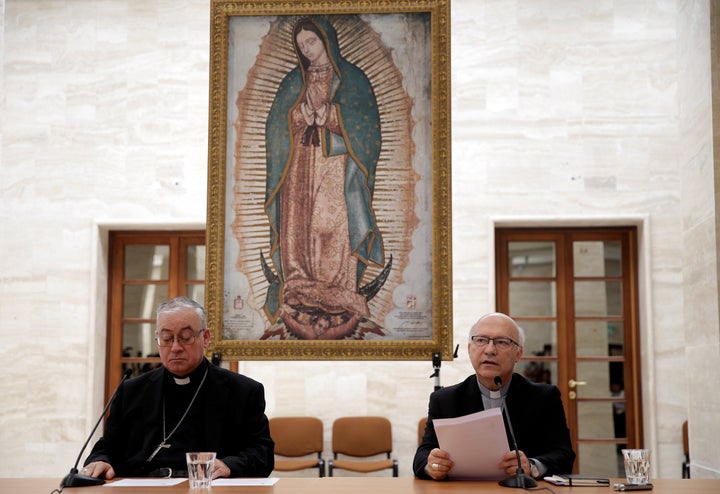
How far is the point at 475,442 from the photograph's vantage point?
11.2 feet

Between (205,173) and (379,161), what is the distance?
2877 mm

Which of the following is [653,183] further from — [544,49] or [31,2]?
[31,2]

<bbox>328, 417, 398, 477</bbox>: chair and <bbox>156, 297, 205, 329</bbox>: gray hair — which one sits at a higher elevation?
<bbox>156, 297, 205, 329</bbox>: gray hair

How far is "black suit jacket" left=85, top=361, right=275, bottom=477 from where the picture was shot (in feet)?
13.3

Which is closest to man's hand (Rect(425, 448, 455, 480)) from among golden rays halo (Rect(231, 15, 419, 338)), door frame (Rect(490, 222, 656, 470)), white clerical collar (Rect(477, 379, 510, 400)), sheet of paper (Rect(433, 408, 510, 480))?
sheet of paper (Rect(433, 408, 510, 480))

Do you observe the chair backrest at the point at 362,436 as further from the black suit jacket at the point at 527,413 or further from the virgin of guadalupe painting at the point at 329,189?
the black suit jacket at the point at 527,413

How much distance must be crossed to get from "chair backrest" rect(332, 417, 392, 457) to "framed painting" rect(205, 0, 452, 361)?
7.92 feet

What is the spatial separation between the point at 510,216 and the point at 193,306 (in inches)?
163

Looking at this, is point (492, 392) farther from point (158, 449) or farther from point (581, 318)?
point (581, 318)

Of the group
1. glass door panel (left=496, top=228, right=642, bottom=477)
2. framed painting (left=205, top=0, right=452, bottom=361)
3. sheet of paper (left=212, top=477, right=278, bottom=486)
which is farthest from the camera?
glass door panel (left=496, top=228, right=642, bottom=477)

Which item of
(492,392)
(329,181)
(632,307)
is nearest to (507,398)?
(492,392)

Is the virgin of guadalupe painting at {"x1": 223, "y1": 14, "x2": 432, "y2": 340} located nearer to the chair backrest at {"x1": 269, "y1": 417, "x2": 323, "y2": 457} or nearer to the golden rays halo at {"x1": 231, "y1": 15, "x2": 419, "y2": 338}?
the golden rays halo at {"x1": 231, "y1": 15, "x2": 419, "y2": 338}

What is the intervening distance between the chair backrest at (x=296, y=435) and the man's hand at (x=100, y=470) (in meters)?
3.79

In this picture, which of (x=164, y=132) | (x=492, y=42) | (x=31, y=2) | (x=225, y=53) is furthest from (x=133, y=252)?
(x=492, y=42)
